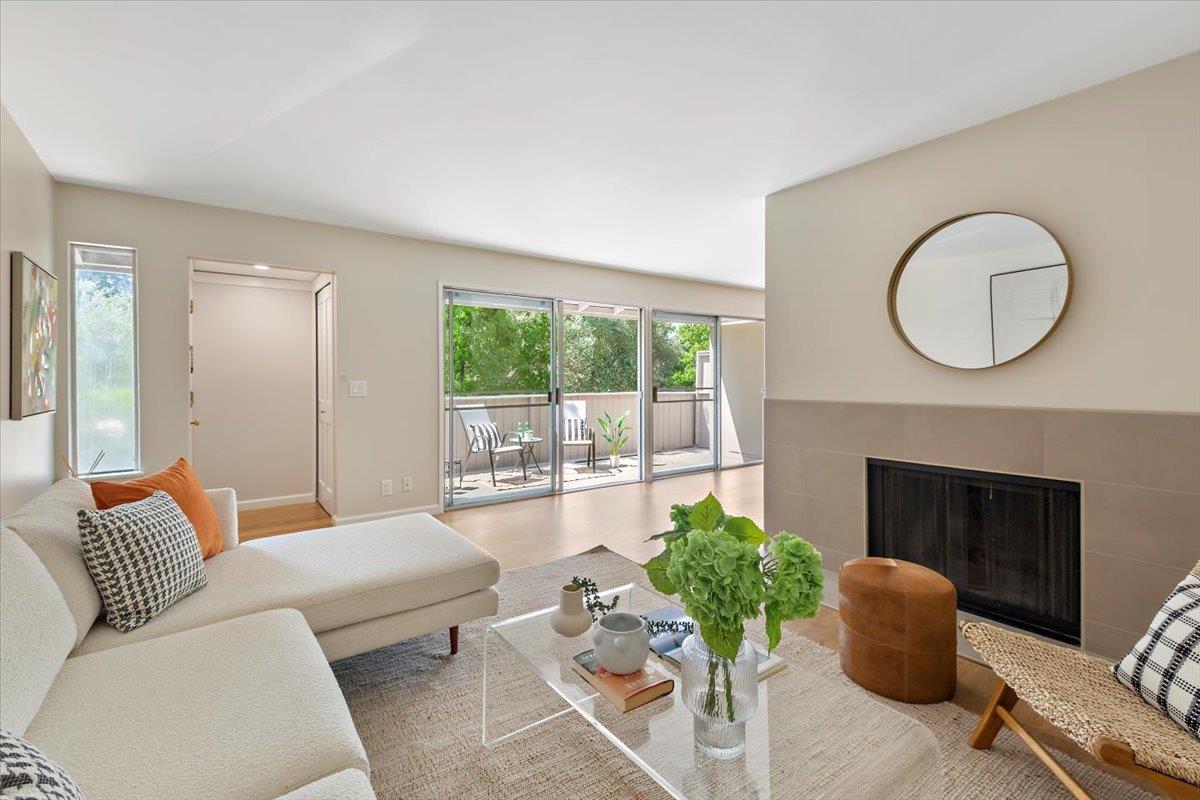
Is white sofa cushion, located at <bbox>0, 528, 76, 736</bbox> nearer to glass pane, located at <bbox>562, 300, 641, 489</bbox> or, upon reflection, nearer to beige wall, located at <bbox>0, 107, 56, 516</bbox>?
beige wall, located at <bbox>0, 107, 56, 516</bbox>

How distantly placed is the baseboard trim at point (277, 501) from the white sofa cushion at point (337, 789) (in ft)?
15.2

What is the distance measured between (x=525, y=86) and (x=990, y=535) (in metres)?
2.86

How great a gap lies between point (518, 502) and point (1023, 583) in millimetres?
3906

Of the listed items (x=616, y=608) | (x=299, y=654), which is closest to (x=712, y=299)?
(x=616, y=608)

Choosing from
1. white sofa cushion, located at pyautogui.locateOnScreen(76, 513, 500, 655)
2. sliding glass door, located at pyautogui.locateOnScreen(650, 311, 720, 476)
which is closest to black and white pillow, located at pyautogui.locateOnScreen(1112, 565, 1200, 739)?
white sofa cushion, located at pyautogui.locateOnScreen(76, 513, 500, 655)

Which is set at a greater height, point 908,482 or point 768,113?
point 768,113

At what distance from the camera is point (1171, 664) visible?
4.69ft

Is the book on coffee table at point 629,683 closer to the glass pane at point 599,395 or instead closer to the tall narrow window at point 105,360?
the tall narrow window at point 105,360

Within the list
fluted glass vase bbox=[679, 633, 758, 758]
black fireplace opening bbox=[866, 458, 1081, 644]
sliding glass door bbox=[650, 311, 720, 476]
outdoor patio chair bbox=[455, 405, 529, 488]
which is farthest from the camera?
sliding glass door bbox=[650, 311, 720, 476]

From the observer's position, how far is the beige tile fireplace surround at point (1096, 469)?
6.52ft

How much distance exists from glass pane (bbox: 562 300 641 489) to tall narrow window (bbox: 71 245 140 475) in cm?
342

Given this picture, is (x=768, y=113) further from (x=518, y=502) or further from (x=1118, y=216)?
(x=518, y=502)

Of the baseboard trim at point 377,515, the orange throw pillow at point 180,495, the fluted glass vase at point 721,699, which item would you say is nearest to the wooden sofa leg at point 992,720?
the fluted glass vase at point 721,699

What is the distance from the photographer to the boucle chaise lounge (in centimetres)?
Answer: 122
